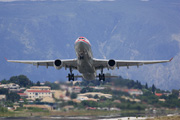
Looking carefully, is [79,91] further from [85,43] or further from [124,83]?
[85,43]

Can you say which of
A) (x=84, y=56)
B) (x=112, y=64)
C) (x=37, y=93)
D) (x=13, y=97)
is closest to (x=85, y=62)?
(x=84, y=56)

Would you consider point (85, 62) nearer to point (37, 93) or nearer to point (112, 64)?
point (112, 64)

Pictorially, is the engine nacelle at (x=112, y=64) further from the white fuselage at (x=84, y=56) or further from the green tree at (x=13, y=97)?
the green tree at (x=13, y=97)

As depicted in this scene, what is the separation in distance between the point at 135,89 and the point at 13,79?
33.4 m

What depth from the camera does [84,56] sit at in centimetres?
5188

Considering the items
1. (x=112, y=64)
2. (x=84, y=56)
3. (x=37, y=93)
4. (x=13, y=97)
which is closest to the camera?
(x=84, y=56)

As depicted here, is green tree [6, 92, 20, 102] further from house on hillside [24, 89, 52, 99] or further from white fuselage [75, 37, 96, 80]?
white fuselage [75, 37, 96, 80]

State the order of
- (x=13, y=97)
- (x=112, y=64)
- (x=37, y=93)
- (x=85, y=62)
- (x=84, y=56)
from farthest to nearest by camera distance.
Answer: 1. (x=37, y=93)
2. (x=13, y=97)
3. (x=112, y=64)
4. (x=85, y=62)
5. (x=84, y=56)

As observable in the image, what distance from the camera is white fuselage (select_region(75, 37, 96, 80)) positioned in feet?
167

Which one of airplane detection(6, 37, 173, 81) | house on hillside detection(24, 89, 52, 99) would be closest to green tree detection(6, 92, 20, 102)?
house on hillside detection(24, 89, 52, 99)

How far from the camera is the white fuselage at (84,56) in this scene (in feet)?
167

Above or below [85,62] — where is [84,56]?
above

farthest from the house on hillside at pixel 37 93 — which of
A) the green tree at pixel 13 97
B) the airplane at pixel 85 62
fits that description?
the airplane at pixel 85 62

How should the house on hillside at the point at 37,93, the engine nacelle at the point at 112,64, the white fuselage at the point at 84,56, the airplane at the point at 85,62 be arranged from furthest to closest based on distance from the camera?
the house on hillside at the point at 37,93, the engine nacelle at the point at 112,64, the airplane at the point at 85,62, the white fuselage at the point at 84,56
